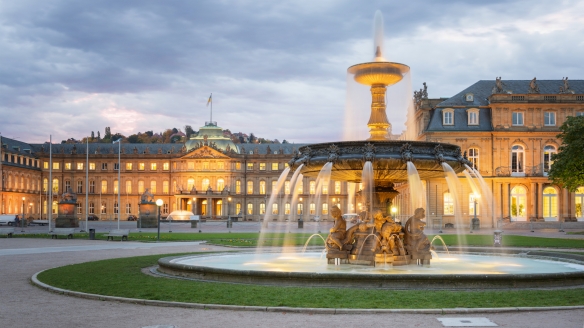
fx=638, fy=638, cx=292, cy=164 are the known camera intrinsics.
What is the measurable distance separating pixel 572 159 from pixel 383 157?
37.4 m

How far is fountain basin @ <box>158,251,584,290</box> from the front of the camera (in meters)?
13.5

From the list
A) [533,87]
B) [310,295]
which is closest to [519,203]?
[533,87]

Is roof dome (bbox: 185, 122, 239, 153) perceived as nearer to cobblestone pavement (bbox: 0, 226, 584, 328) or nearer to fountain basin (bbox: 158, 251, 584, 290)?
fountain basin (bbox: 158, 251, 584, 290)

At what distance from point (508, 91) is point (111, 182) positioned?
269ft

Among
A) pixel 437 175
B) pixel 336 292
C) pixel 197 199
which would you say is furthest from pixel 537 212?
pixel 197 199

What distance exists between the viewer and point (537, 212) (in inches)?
2682

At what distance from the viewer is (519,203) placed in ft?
228

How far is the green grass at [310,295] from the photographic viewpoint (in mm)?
11555

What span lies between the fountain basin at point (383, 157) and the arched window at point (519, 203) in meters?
54.9

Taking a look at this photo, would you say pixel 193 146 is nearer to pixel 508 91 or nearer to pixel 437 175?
pixel 508 91

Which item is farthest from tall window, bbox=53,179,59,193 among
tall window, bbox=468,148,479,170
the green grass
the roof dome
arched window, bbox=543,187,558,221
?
the green grass

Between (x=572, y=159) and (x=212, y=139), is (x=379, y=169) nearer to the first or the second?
(x=572, y=159)

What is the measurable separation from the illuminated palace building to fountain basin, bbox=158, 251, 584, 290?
38.5 metres

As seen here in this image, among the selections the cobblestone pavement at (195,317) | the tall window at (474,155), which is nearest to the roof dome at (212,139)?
the tall window at (474,155)
